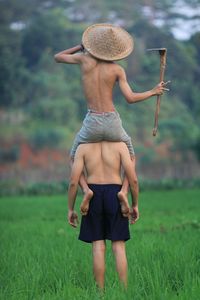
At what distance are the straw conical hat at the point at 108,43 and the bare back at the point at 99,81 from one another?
0.05 metres

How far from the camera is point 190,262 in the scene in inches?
176

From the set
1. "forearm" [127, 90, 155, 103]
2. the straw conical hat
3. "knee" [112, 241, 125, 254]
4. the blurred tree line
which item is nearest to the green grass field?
"knee" [112, 241, 125, 254]

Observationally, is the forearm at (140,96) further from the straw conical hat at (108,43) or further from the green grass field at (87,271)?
the green grass field at (87,271)

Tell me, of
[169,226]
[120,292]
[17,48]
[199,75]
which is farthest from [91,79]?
[199,75]

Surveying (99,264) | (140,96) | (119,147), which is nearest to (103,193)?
(119,147)

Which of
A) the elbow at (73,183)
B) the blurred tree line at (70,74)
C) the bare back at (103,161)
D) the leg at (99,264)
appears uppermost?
the blurred tree line at (70,74)

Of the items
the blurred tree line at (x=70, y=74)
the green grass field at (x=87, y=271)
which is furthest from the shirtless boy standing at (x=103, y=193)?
the blurred tree line at (x=70, y=74)

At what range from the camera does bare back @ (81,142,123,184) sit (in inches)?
157

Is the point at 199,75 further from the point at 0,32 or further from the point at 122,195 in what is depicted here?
the point at 122,195

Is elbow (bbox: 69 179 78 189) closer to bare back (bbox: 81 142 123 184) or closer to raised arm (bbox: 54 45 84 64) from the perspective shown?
bare back (bbox: 81 142 123 184)

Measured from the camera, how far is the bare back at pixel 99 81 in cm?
397

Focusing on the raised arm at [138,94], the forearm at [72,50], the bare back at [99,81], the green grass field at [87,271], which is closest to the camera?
the green grass field at [87,271]

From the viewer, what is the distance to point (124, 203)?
3.92 m

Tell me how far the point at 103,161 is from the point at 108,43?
67 centimetres
